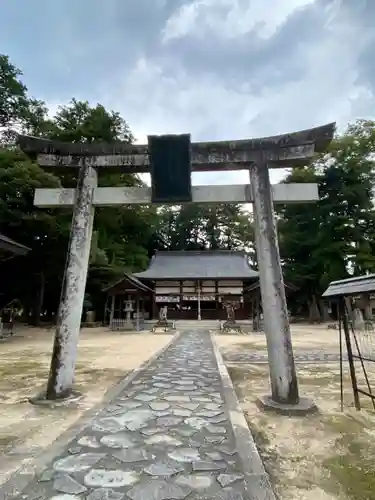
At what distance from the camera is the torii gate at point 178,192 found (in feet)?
16.1

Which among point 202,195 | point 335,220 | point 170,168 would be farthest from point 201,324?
point 170,168

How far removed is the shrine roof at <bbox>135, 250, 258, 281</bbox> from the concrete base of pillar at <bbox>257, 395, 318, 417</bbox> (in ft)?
71.1

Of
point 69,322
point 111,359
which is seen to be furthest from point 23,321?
point 69,322

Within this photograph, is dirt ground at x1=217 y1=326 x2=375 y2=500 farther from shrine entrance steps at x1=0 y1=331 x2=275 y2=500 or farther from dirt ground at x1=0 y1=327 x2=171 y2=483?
dirt ground at x1=0 y1=327 x2=171 y2=483

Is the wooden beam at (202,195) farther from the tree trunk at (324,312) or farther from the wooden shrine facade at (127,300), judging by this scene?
the tree trunk at (324,312)

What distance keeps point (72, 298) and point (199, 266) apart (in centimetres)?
2439

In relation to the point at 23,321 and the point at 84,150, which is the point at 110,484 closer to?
the point at 84,150

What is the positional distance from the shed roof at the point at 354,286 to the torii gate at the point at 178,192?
29.1 inches

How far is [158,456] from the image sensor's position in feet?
9.93

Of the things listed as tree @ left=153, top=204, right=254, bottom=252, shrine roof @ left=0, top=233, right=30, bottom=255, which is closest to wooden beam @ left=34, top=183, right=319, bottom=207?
shrine roof @ left=0, top=233, right=30, bottom=255

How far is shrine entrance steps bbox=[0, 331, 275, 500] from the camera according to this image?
8.02 feet

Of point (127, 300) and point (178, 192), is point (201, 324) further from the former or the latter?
point (178, 192)

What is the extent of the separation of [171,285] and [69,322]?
2215 cm

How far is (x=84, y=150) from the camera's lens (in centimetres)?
559
